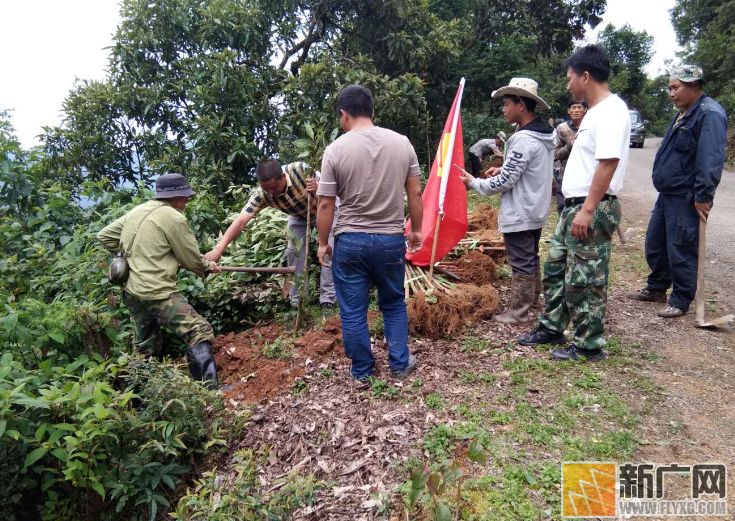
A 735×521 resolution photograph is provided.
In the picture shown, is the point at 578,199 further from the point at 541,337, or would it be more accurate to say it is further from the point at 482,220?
the point at 482,220

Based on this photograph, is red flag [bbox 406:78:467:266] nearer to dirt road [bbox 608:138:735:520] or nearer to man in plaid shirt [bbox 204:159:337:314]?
man in plaid shirt [bbox 204:159:337:314]

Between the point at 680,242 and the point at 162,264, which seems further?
the point at 680,242

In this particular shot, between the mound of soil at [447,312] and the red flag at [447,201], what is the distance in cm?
81

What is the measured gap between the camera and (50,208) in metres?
5.25

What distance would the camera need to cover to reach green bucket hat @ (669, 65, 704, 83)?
4027 mm

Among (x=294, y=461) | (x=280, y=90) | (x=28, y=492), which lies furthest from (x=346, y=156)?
(x=280, y=90)

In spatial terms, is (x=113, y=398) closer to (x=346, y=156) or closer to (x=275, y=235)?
(x=346, y=156)

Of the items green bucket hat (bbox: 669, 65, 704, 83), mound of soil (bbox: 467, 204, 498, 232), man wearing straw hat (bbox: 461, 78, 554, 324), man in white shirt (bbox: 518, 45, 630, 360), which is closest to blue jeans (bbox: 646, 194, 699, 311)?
green bucket hat (bbox: 669, 65, 704, 83)

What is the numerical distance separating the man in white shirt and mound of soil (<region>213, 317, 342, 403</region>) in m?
1.91

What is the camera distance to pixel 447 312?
13.6 feet

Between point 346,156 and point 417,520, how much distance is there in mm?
2102

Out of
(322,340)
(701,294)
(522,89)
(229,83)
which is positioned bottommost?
(322,340)

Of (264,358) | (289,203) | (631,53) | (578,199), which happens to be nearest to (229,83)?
(289,203)

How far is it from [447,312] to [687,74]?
2886 millimetres
